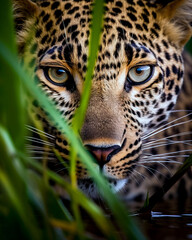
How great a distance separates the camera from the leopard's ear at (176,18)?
4004mm

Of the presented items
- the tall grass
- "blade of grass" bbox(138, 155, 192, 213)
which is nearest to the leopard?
"blade of grass" bbox(138, 155, 192, 213)

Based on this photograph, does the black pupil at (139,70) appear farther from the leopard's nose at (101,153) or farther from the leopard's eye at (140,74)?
the leopard's nose at (101,153)

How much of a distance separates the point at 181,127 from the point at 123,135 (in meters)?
1.16

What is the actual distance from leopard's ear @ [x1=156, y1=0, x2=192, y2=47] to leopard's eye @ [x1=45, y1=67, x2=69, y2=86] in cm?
85

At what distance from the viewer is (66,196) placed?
12.5ft

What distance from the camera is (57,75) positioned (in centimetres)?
365

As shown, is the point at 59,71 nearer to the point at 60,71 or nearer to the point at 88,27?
the point at 60,71

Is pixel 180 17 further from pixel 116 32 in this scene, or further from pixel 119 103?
pixel 119 103

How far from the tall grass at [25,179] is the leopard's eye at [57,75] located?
59.0 inches

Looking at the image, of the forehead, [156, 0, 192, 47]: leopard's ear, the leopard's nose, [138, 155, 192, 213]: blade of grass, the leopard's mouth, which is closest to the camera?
[138, 155, 192, 213]: blade of grass

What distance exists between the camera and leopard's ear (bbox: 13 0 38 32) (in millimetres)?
3744

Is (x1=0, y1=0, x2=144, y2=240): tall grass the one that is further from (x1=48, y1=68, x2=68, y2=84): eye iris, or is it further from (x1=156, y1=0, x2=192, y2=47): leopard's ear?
(x1=156, y1=0, x2=192, y2=47): leopard's ear

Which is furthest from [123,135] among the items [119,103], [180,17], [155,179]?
[180,17]

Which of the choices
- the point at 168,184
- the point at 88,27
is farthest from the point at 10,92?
the point at 88,27
